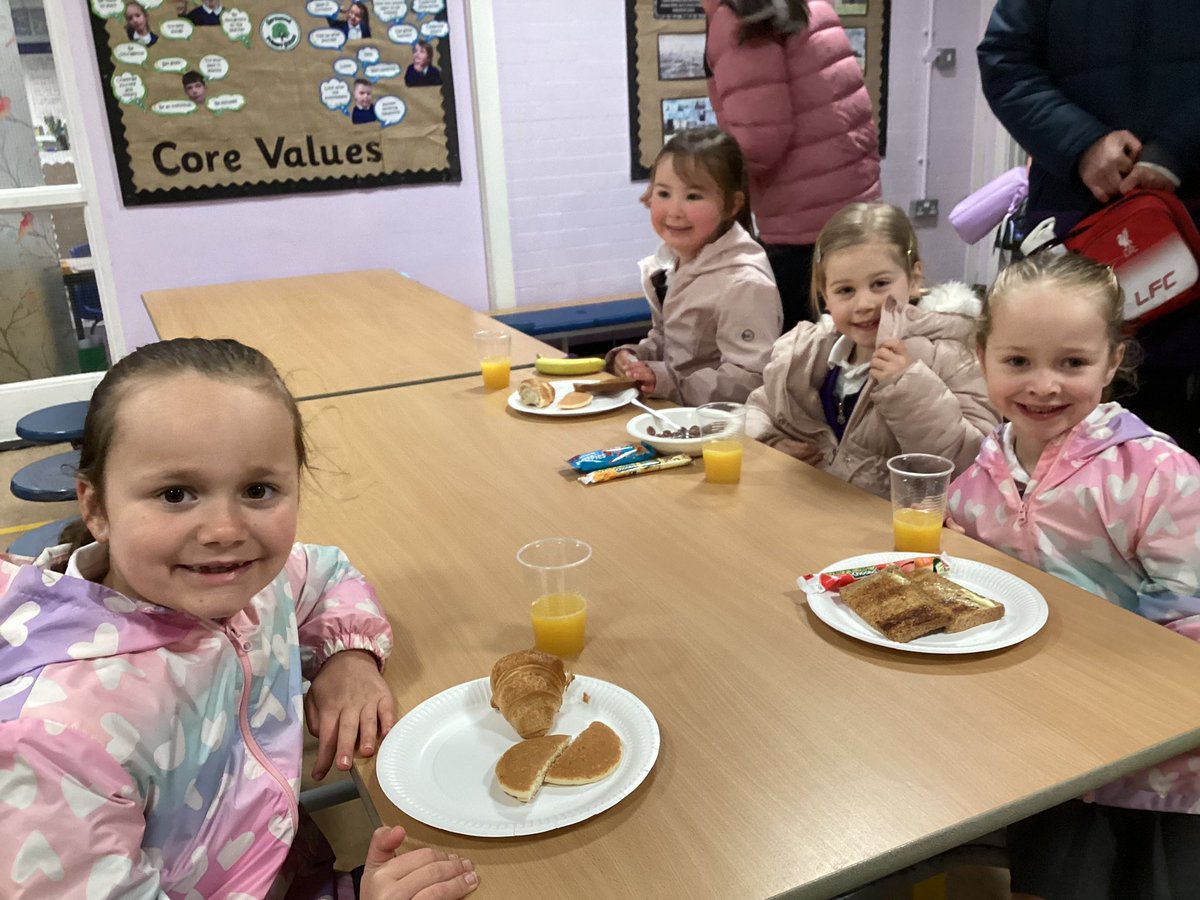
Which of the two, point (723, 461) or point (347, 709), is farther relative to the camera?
point (723, 461)

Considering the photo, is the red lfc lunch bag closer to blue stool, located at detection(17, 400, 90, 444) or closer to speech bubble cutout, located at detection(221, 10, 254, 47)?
blue stool, located at detection(17, 400, 90, 444)

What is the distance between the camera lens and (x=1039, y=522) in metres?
1.62

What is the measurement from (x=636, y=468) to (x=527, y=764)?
915 mm

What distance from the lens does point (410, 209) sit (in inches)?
203

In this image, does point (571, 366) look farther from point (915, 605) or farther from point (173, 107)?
point (173, 107)

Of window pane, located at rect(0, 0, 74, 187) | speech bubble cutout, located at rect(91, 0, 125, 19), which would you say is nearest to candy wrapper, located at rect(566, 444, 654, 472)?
speech bubble cutout, located at rect(91, 0, 125, 19)

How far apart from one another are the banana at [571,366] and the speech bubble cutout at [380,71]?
290cm

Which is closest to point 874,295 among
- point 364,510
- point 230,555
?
point 364,510

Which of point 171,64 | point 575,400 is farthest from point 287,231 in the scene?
point 575,400

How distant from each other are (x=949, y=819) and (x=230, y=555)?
31.1 inches

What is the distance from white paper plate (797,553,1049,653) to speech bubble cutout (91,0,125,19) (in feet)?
14.5

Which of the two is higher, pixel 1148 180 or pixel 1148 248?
pixel 1148 180

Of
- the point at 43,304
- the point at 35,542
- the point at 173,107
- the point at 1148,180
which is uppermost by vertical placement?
the point at 173,107

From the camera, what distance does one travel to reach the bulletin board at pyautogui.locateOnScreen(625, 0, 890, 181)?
5.26 m
